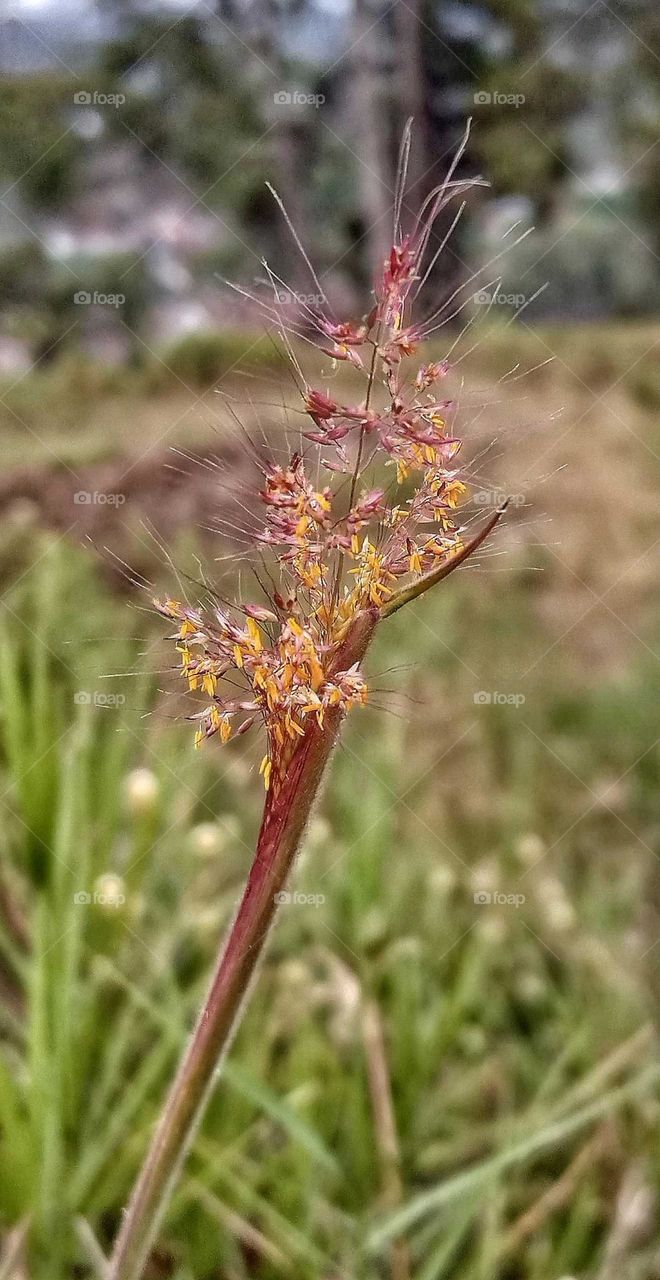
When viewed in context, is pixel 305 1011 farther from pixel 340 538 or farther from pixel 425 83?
pixel 425 83

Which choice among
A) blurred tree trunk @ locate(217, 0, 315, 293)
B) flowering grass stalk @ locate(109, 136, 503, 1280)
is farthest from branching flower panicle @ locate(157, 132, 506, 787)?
blurred tree trunk @ locate(217, 0, 315, 293)

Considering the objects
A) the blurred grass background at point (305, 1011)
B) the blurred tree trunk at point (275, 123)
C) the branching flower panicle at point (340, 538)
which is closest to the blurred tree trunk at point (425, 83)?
the blurred tree trunk at point (275, 123)

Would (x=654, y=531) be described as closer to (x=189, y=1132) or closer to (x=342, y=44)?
(x=342, y=44)

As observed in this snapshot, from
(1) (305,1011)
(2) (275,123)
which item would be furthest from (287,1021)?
(2) (275,123)

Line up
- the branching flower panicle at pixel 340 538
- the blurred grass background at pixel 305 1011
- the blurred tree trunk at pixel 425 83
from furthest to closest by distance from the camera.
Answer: the blurred tree trunk at pixel 425 83
the blurred grass background at pixel 305 1011
the branching flower panicle at pixel 340 538

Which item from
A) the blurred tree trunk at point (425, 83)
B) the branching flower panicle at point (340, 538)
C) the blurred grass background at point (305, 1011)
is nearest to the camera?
the branching flower panicle at point (340, 538)

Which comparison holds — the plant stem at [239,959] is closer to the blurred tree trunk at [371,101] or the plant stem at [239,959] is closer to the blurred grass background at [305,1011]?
the blurred grass background at [305,1011]
